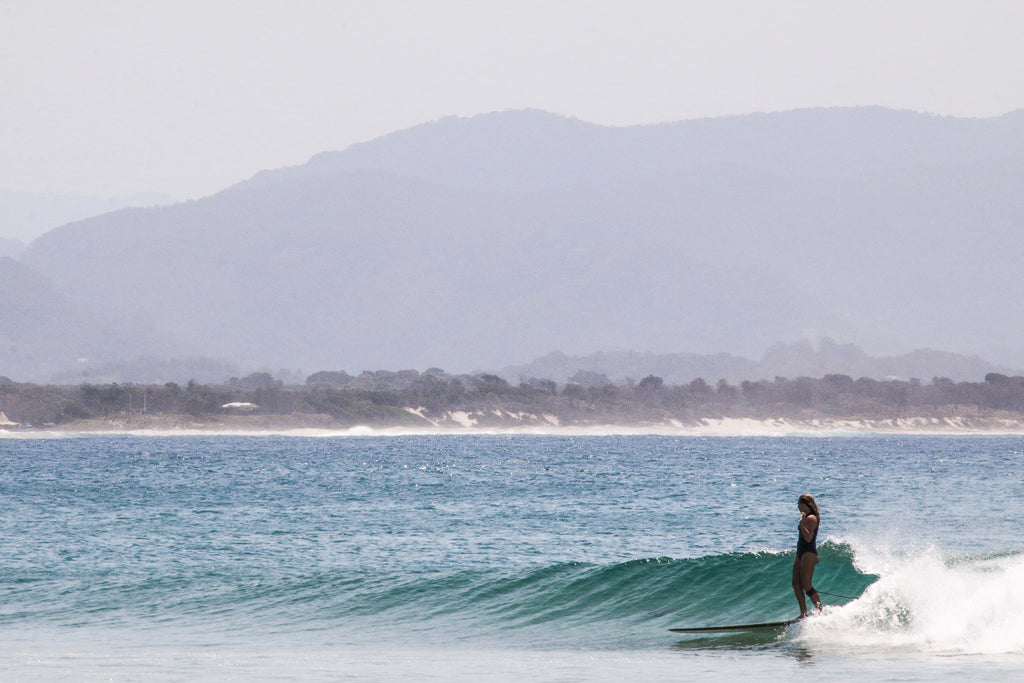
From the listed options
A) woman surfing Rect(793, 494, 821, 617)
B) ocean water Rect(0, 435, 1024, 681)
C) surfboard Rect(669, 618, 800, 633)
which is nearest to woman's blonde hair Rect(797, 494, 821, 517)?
woman surfing Rect(793, 494, 821, 617)

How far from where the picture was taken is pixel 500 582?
32406 millimetres

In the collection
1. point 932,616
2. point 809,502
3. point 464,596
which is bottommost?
point 464,596

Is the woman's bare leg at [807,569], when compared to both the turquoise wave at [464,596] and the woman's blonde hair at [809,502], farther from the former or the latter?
the turquoise wave at [464,596]

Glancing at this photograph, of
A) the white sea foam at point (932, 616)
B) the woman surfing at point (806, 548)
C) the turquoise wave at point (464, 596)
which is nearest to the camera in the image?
the woman surfing at point (806, 548)

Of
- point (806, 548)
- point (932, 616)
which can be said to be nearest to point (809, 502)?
point (806, 548)

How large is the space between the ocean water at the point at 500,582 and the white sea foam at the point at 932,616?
0.17ft

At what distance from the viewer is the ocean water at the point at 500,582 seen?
22125mm

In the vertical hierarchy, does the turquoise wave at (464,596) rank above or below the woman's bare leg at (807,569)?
below

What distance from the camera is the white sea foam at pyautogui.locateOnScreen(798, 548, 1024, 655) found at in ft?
73.5

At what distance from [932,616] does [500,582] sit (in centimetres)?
1178

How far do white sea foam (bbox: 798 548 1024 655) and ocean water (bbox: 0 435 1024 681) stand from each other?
5 cm

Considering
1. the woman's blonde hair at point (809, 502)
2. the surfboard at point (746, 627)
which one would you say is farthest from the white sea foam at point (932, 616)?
the woman's blonde hair at point (809, 502)

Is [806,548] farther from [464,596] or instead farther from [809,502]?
[464,596]

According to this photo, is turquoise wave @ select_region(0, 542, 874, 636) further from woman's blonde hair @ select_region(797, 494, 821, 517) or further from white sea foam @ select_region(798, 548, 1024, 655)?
woman's blonde hair @ select_region(797, 494, 821, 517)
